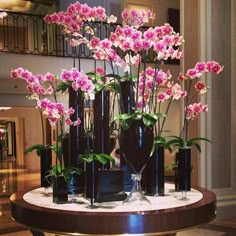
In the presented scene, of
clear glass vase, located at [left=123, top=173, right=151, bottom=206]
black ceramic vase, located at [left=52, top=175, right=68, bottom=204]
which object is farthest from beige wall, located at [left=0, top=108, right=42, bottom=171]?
clear glass vase, located at [left=123, top=173, right=151, bottom=206]

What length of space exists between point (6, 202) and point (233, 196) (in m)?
4.03

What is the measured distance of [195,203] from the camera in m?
2.01

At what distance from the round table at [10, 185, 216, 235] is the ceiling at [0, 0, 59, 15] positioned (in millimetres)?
9520

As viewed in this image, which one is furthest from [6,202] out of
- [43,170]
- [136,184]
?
[136,184]

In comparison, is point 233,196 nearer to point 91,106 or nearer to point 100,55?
point 91,106

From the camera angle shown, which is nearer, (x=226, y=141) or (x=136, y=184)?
(x=136, y=184)

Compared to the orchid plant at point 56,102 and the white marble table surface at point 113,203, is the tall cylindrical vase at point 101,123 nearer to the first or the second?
the orchid plant at point 56,102

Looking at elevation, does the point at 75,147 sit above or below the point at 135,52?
below

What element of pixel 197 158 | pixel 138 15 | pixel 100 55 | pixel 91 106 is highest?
pixel 138 15

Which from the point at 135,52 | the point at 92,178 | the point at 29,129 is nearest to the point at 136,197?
the point at 92,178

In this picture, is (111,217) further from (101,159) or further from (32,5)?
(32,5)

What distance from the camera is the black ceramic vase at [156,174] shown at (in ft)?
7.41

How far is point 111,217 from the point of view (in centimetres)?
175

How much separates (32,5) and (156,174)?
408 inches
